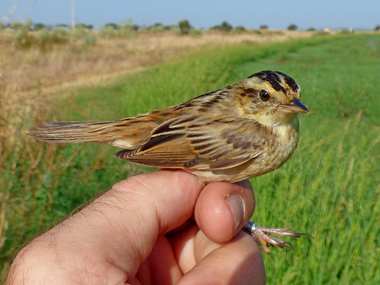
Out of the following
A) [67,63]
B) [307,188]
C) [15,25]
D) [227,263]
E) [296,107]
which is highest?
[15,25]

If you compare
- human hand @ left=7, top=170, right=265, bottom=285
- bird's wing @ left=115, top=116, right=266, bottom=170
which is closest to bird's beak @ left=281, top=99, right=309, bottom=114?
Answer: bird's wing @ left=115, top=116, right=266, bottom=170

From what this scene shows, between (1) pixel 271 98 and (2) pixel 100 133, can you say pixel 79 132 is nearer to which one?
(2) pixel 100 133

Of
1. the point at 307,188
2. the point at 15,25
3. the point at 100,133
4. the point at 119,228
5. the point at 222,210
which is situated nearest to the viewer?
the point at 119,228

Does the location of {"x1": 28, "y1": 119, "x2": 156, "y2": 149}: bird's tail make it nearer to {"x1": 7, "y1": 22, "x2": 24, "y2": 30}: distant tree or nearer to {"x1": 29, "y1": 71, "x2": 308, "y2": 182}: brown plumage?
{"x1": 29, "y1": 71, "x2": 308, "y2": 182}: brown plumage

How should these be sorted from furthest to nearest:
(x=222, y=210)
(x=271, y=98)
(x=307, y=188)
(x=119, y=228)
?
(x=307, y=188) < (x=271, y=98) < (x=222, y=210) < (x=119, y=228)

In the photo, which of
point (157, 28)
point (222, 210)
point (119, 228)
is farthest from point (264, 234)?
point (157, 28)

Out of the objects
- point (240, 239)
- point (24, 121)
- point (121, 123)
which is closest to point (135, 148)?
point (121, 123)

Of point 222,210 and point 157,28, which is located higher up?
point 157,28
